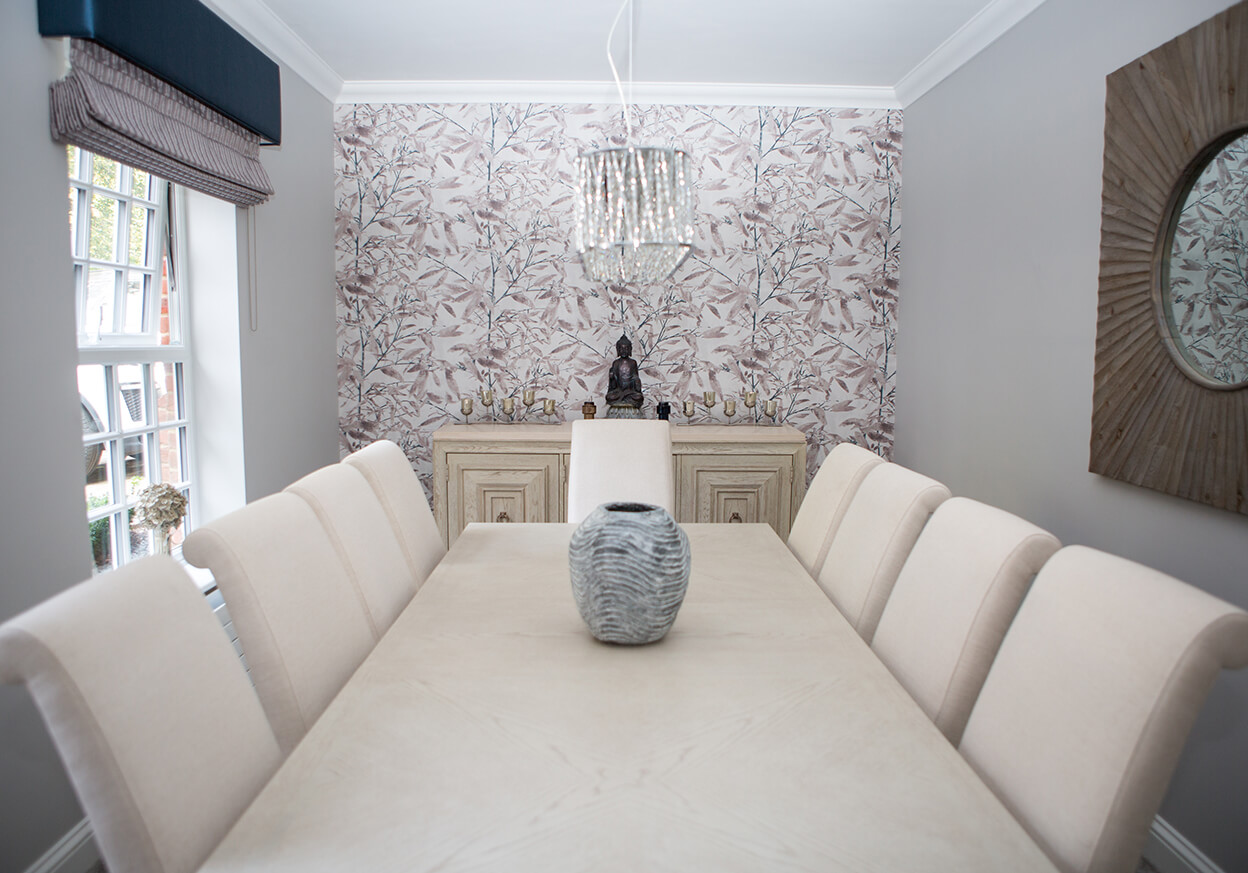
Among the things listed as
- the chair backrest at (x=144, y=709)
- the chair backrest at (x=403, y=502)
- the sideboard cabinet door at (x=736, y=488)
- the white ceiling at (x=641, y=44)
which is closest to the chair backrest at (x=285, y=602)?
the chair backrest at (x=144, y=709)

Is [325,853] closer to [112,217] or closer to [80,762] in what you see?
[80,762]

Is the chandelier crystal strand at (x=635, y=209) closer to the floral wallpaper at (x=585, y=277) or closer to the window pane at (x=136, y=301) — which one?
the window pane at (x=136, y=301)

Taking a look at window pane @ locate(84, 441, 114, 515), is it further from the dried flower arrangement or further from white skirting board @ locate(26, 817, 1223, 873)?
white skirting board @ locate(26, 817, 1223, 873)

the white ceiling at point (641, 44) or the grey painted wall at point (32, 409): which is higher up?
the white ceiling at point (641, 44)

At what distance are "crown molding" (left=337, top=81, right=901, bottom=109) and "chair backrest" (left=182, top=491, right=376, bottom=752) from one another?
110 inches

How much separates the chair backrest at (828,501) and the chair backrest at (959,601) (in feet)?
1.75

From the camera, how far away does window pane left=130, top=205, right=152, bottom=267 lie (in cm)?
249

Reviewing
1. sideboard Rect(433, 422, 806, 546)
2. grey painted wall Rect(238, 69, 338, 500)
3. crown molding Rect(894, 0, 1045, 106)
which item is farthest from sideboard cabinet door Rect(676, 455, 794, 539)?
crown molding Rect(894, 0, 1045, 106)

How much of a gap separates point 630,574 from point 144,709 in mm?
744

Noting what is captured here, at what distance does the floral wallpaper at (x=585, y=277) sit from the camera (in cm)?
385

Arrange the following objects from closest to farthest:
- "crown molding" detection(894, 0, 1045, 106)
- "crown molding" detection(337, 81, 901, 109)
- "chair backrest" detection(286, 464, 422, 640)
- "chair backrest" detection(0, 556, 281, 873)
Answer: "chair backrest" detection(0, 556, 281, 873) < "chair backrest" detection(286, 464, 422, 640) < "crown molding" detection(894, 0, 1045, 106) < "crown molding" detection(337, 81, 901, 109)

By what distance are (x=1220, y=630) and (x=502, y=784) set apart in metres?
0.83

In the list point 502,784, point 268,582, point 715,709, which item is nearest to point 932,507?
point 715,709

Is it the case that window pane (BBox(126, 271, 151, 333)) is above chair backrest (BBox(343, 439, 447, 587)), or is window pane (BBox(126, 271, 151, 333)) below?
above
